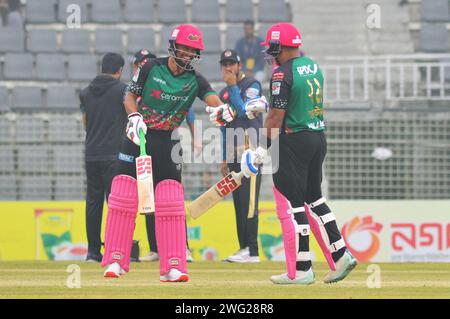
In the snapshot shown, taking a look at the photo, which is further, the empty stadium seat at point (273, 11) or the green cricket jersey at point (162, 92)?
the empty stadium seat at point (273, 11)

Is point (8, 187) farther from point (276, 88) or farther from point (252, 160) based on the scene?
point (276, 88)

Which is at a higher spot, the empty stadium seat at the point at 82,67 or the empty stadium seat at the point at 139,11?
the empty stadium seat at the point at 139,11

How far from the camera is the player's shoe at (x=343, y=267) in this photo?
32.7 ft

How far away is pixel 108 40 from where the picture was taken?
21.1m

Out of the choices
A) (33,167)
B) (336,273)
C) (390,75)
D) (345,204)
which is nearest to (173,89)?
(336,273)

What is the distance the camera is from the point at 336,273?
10.0 metres

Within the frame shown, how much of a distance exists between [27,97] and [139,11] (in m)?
2.97

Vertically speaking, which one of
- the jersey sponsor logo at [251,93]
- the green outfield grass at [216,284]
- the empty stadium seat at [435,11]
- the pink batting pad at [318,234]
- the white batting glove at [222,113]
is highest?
the empty stadium seat at [435,11]

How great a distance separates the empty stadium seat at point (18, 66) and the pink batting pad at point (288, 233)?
37.2 ft

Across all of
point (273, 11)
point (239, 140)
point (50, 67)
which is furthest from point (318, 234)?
point (273, 11)

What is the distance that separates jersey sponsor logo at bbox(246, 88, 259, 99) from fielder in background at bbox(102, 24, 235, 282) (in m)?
2.76

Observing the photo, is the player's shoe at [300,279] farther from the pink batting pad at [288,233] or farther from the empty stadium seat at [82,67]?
the empty stadium seat at [82,67]

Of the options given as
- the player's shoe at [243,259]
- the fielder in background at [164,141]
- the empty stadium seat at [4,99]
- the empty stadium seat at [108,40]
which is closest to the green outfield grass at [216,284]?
the fielder in background at [164,141]
